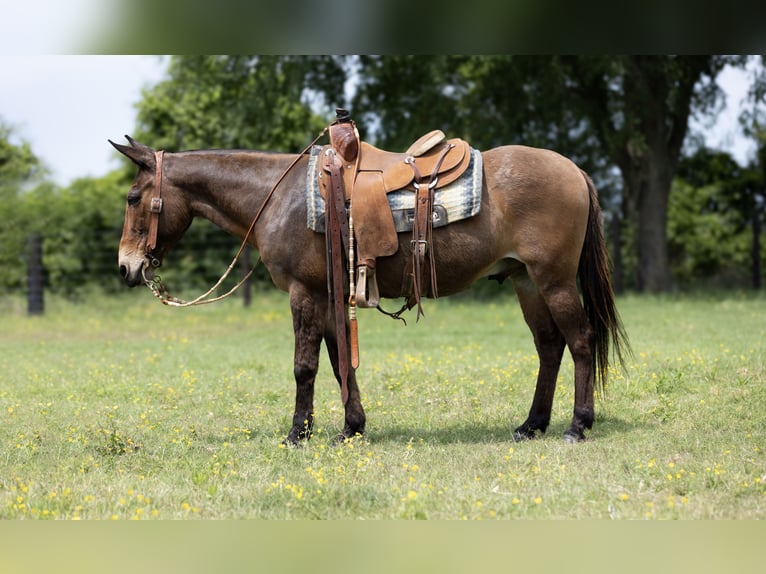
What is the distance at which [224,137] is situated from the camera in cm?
2347

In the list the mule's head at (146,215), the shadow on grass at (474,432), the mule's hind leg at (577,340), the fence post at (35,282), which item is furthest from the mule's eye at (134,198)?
the fence post at (35,282)

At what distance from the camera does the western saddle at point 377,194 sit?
19.8 feet

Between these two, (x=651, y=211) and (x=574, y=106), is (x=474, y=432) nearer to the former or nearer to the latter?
(x=574, y=106)

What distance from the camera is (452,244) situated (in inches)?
240

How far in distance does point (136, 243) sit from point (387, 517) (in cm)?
316

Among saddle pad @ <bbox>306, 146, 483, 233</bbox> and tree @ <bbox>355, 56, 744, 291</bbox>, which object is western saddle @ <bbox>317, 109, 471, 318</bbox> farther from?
tree @ <bbox>355, 56, 744, 291</bbox>

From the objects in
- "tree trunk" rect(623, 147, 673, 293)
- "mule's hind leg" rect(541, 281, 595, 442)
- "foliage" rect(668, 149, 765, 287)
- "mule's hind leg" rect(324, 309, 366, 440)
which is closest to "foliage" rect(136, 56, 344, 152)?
"tree trunk" rect(623, 147, 673, 293)

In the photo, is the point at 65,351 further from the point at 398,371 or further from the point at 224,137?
the point at 224,137

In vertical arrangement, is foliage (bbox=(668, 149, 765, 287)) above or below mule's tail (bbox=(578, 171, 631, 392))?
above

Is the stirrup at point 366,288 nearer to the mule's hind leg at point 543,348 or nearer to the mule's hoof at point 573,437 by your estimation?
the mule's hind leg at point 543,348

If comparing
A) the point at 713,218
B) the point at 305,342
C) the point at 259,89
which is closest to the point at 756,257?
the point at 713,218

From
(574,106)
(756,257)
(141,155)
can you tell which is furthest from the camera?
(756,257)

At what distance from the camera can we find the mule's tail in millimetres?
6373

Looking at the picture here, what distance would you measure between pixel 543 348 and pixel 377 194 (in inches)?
69.5
